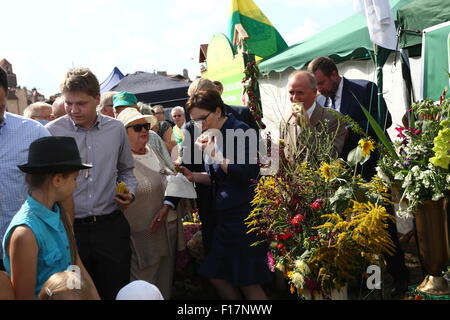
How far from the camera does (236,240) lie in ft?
10.4

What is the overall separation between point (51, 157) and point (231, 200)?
1.36m

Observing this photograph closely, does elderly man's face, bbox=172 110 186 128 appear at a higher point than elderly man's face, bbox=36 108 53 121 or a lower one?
higher

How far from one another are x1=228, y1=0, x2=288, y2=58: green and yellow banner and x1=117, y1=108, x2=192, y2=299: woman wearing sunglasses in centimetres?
457

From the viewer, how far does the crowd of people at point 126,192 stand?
197cm

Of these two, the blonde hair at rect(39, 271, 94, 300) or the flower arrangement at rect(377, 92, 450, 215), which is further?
A: the flower arrangement at rect(377, 92, 450, 215)

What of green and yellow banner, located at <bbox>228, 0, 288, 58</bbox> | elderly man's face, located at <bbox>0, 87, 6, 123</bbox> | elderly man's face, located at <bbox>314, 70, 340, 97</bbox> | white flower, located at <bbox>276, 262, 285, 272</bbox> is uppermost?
green and yellow banner, located at <bbox>228, 0, 288, 58</bbox>

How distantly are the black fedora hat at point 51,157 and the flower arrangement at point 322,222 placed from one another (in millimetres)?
1069

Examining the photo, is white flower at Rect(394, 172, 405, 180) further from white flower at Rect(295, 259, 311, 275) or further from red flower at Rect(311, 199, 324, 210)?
white flower at Rect(295, 259, 311, 275)

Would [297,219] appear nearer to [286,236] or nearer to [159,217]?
[286,236]

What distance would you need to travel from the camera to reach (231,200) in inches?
125

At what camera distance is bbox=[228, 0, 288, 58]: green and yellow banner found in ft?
26.3

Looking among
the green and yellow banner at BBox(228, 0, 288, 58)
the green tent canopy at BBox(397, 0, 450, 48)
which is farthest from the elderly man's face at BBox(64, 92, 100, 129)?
the green and yellow banner at BBox(228, 0, 288, 58)

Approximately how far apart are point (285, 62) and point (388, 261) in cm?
357
